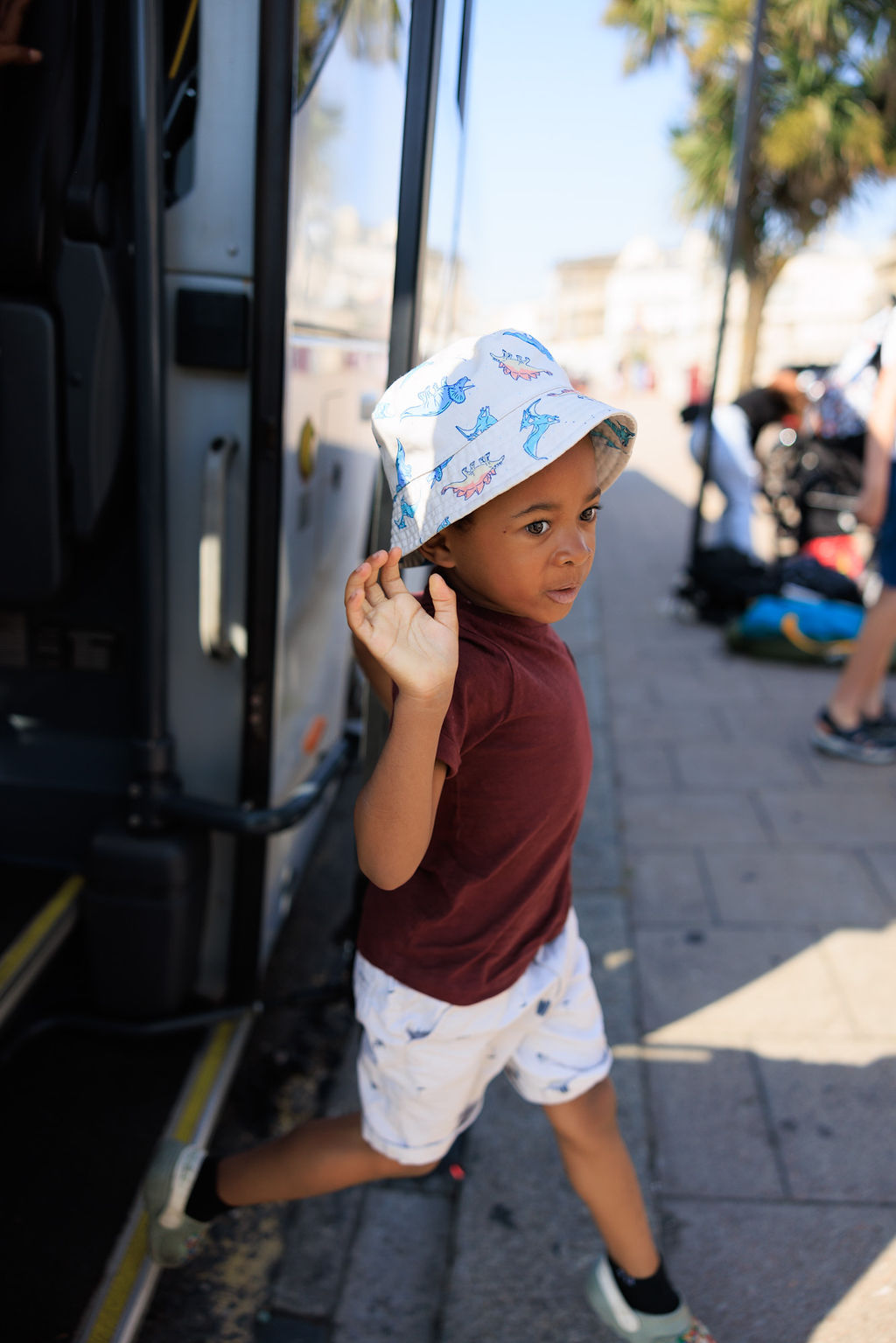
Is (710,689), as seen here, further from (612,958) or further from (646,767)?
(612,958)

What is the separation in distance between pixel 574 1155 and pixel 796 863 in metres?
1.83

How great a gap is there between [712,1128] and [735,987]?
0.52 meters

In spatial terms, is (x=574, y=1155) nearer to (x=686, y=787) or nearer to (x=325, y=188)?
(x=325, y=188)

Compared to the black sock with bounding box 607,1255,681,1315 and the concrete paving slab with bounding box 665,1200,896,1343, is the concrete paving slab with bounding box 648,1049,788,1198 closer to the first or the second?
the concrete paving slab with bounding box 665,1200,896,1343

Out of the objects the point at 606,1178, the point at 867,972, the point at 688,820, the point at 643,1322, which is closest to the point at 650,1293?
the point at 643,1322

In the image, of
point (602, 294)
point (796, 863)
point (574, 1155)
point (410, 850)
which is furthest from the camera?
point (602, 294)

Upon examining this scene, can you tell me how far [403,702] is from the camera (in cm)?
115

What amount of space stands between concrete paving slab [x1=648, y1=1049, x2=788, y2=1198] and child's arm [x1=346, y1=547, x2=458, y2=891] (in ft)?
3.98

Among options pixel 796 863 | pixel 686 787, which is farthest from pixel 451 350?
pixel 686 787

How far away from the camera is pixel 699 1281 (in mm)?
1790

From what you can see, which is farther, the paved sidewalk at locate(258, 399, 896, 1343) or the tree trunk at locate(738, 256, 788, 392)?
the tree trunk at locate(738, 256, 788, 392)

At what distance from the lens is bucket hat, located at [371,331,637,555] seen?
1.21 meters

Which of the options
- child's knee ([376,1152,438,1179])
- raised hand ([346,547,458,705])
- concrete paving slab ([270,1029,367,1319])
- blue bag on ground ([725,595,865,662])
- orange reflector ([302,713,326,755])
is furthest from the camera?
blue bag on ground ([725,595,865,662])

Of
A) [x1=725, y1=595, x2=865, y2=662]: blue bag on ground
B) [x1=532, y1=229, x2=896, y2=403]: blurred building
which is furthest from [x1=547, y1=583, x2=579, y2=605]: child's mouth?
[x1=532, y1=229, x2=896, y2=403]: blurred building
